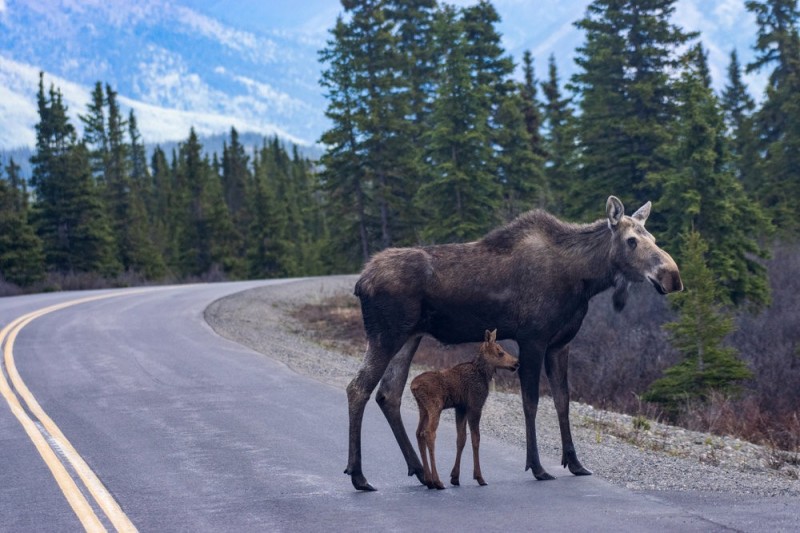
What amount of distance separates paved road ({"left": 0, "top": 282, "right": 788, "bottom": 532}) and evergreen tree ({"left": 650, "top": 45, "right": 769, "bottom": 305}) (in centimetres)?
1230

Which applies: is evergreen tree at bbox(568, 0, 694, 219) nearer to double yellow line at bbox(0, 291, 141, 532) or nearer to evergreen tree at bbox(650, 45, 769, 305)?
evergreen tree at bbox(650, 45, 769, 305)

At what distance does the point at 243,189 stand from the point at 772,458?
85042mm

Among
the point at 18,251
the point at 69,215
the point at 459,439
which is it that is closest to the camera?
the point at 459,439

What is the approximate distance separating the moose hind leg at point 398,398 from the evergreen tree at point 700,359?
908cm

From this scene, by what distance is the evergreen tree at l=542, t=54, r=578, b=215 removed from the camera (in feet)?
116

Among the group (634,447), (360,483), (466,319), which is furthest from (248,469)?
(634,447)

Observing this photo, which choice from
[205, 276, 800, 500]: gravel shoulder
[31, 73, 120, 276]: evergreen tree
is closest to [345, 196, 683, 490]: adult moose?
[205, 276, 800, 500]: gravel shoulder

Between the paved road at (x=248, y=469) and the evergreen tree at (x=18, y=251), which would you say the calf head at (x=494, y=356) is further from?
the evergreen tree at (x=18, y=251)

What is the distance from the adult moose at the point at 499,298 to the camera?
24.6ft

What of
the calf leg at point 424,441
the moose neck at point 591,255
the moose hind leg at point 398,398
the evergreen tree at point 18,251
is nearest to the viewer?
the calf leg at point 424,441

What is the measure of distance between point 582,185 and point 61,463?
22.3m

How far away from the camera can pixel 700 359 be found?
1581cm

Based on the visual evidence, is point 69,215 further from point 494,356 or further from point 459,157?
point 494,356

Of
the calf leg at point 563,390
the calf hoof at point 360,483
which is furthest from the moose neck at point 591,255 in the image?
the calf hoof at point 360,483
